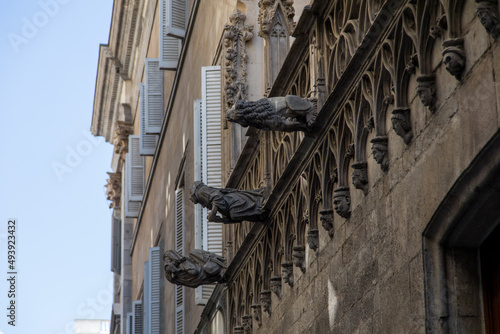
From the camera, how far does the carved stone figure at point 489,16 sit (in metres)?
5.77

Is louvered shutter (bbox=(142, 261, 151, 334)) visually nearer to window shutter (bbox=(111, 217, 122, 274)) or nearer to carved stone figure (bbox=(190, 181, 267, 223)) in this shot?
carved stone figure (bbox=(190, 181, 267, 223))

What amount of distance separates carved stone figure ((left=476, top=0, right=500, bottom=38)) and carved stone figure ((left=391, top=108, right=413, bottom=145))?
4.29 feet

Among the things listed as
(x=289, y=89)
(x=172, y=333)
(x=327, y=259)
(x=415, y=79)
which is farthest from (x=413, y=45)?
(x=172, y=333)

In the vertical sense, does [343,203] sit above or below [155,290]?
above

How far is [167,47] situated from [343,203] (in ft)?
54.8

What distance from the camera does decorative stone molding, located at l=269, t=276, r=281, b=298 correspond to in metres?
10.9

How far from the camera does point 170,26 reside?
74.4ft

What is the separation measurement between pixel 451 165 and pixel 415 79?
3.17 feet

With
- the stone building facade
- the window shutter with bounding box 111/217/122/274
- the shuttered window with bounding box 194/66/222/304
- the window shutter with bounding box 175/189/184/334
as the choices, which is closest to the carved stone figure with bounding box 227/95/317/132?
the stone building facade

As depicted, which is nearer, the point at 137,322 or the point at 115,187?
the point at 137,322

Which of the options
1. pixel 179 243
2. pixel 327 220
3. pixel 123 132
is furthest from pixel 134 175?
pixel 327 220

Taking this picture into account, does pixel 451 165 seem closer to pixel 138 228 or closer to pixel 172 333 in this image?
pixel 172 333

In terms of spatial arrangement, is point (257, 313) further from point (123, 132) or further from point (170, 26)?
point (123, 132)

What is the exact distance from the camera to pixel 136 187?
33.4 meters
